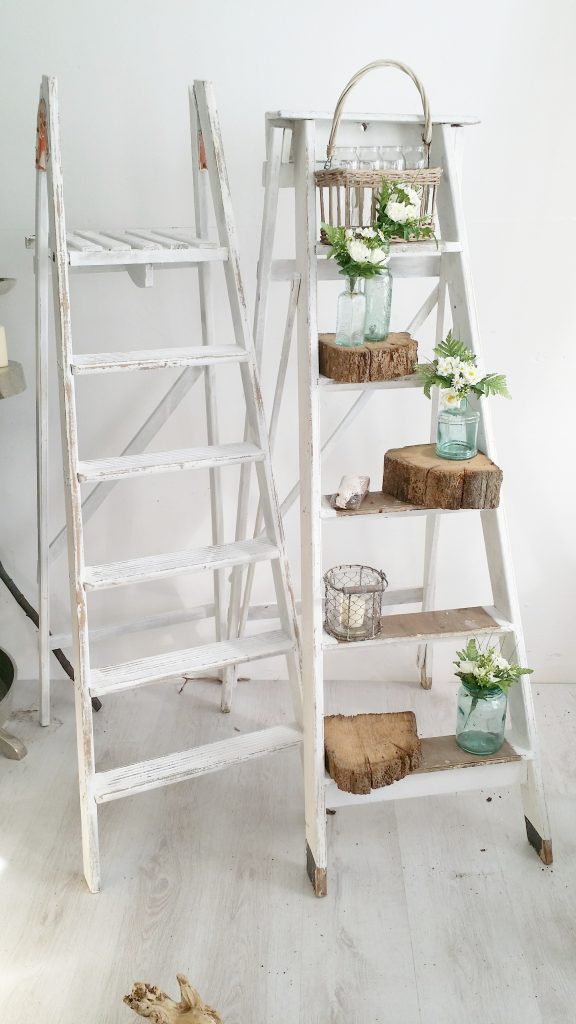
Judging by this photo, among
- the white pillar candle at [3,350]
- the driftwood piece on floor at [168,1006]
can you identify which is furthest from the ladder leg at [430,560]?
the driftwood piece on floor at [168,1006]

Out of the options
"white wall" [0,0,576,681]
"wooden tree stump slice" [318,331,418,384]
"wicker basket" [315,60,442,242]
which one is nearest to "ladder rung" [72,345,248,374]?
"wooden tree stump slice" [318,331,418,384]

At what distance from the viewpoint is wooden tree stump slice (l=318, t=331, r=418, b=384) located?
6.49ft

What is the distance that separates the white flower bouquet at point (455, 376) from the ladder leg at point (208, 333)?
778mm

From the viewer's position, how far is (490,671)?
221 cm

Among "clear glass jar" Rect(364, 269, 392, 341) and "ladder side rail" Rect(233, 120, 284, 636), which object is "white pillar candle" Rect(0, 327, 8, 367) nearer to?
"ladder side rail" Rect(233, 120, 284, 636)

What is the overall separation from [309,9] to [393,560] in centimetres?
165

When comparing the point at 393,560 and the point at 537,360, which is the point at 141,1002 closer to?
the point at 393,560

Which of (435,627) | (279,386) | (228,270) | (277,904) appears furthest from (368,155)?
(277,904)

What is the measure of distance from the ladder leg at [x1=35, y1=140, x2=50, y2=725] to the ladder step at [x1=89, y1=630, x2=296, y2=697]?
1.96 ft

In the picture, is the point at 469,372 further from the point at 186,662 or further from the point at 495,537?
the point at 186,662

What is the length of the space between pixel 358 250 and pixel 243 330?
0.44 m

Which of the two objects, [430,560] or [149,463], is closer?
[149,463]

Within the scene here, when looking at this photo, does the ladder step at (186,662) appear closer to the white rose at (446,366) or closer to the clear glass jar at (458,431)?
the clear glass jar at (458,431)

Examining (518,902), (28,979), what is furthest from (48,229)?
(518,902)
